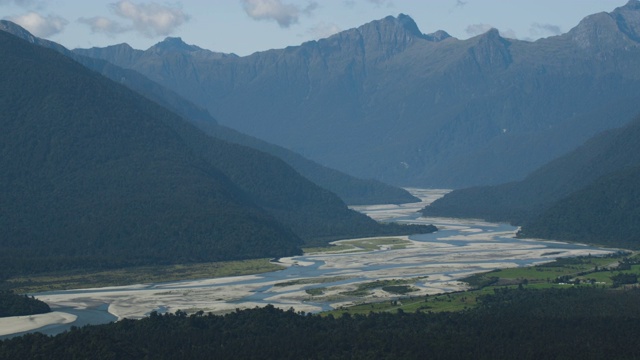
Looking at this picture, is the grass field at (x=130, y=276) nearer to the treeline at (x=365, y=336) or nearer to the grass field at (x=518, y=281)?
the grass field at (x=518, y=281)

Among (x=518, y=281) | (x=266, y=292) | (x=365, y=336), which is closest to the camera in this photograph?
(x=365, y=336)

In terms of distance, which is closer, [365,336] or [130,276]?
[365,336]

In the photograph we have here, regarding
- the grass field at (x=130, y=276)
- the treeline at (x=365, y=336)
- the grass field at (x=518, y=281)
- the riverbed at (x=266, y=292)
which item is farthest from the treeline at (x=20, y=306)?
the grass field at (x=518, y=281)

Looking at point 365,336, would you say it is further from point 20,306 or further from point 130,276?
point 130,276

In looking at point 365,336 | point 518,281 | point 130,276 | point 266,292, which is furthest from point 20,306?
point 518,281

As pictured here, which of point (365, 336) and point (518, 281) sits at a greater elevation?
point (518, 281)

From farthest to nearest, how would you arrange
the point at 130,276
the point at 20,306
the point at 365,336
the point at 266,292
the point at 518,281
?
1. the point at 130,276
2. the point at 518,281
3. the point at 266,292
4. the point at 20,306
5. the point at 365,336

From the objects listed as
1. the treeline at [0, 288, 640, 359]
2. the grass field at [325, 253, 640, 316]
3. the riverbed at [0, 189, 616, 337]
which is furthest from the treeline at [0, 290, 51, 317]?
A: the grass field at [325, 253, 640, 316]
